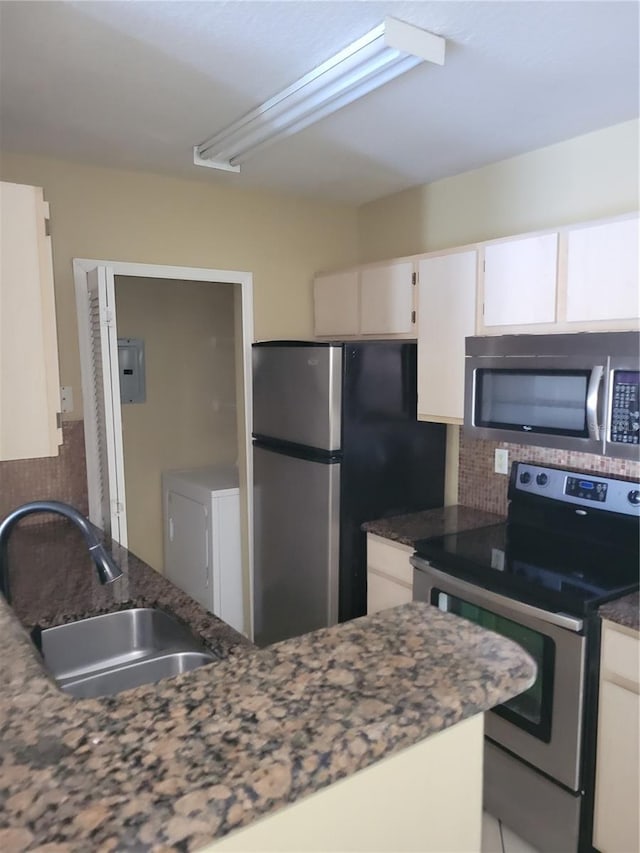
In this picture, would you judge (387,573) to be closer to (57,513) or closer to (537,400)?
(537,400)

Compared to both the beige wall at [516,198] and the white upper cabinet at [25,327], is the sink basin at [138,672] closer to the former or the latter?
the white upper cabinet at [25,327]

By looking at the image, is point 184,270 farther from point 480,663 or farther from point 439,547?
point 480,663

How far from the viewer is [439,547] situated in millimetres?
2344

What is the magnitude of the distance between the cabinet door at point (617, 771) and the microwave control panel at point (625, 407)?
73 cm

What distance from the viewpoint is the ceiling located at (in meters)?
1.53

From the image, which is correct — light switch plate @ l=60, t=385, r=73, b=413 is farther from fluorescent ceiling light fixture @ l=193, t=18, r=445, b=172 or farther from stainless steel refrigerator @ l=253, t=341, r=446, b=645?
fluorescent ceiling light fixture @ l=193, t=18, r=445, b=172

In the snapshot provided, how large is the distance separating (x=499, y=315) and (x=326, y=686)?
1.87 meters

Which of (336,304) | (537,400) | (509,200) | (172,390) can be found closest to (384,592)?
(537,400)

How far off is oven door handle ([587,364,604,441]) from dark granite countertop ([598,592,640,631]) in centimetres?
50

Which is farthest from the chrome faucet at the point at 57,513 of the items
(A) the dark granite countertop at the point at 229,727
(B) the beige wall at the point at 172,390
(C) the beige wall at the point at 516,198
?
(B) the beige wall at the point at 172,390

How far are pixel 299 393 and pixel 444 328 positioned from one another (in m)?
0.69

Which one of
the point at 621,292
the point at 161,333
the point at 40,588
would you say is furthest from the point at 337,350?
the point at 161,333

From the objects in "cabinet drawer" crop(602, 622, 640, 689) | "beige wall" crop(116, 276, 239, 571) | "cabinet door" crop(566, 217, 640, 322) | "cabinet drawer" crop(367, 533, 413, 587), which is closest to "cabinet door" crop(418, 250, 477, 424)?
"cabinet door" crop(566, 217, 640, 322)

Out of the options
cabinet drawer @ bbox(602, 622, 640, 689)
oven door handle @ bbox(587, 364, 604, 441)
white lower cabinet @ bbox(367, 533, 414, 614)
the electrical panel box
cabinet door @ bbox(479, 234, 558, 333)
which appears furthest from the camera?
the electrical panel box
